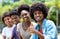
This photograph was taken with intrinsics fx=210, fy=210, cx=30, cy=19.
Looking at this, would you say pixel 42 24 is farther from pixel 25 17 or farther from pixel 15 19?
pixel 15 19

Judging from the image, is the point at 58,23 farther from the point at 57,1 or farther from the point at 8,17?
the point at 8,17

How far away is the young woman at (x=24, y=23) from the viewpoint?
2262 millimetres

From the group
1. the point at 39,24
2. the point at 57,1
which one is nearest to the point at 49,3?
the point at 57,1

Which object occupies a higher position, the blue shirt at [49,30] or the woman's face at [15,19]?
the blue shirt at [49,30]

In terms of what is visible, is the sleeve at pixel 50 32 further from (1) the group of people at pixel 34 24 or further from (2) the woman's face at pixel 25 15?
(2) the woman's face at pixel 25 15

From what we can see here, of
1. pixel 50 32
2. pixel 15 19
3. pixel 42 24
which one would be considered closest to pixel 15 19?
pixel 15 19

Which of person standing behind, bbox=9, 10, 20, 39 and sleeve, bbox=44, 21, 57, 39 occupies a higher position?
sleeve, bbox=44, 21, 57, 39

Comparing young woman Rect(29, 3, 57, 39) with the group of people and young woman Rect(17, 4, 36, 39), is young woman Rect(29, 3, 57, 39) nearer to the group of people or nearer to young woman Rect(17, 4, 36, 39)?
the group of people

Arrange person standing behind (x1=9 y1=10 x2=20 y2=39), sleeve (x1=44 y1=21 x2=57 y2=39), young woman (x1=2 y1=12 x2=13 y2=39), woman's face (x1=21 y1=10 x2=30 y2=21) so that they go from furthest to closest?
young woman (x1=2 y1=12 x2=13 y2=39) → person standing behind (x1=9 y1=10 x2=20 y2=39) → woman's face (x1=21 y1=10 x2=30 y2=21) → sleeve (x1=44 y1=21 x2=57 y2=39)

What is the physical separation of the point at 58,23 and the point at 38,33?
13370 millimetres

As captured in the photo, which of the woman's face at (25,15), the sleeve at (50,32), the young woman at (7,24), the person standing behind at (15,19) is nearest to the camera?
the sleeve at (50,32)

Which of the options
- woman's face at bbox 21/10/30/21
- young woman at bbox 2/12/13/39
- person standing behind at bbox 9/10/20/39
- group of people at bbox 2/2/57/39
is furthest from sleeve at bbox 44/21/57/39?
young woman at bbox 2/12/13/39

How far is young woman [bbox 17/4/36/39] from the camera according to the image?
7.42 feet

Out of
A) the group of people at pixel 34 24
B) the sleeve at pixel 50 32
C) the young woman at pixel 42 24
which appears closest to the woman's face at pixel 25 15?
the group of people at pixel 34 24
